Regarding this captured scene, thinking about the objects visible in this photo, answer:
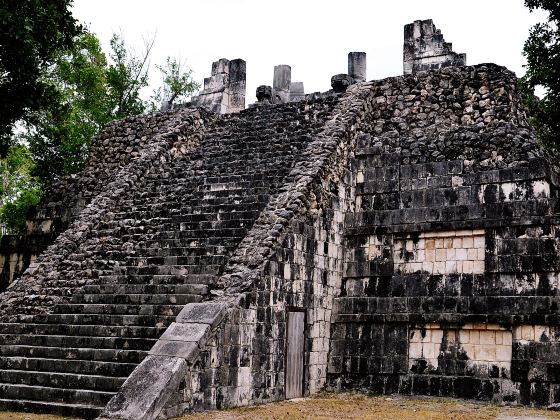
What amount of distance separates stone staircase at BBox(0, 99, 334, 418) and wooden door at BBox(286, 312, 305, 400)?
70.8 inches

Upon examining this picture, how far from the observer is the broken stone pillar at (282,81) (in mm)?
21391

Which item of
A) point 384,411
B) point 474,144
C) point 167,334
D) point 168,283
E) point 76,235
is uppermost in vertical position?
point 474,144

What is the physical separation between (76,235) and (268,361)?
18.4 feet

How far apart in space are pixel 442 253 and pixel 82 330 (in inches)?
277

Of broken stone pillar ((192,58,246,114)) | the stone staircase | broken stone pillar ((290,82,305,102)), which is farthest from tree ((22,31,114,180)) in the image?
the stone staircase

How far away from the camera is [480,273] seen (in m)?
13.0

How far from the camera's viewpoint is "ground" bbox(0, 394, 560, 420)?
33.1ft

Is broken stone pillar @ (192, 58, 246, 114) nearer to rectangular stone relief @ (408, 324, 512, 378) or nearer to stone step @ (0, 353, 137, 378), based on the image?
rectangular stone relief @ (408, 324, 512, 378)

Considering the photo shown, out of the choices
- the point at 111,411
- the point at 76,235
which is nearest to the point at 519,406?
the point at 111,411

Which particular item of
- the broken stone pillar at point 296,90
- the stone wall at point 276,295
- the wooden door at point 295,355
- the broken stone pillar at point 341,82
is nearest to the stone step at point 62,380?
the stone wall at point 276,295

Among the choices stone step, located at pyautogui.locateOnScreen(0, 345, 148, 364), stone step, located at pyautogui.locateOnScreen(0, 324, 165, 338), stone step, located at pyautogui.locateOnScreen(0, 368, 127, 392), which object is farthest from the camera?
stone step, located at pyautogui.locateOnScreen(0, 324, 165, 338)

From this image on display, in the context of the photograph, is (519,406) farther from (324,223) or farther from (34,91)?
(34,91)

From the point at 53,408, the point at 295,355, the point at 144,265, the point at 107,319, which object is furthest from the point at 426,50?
the point at 53,408

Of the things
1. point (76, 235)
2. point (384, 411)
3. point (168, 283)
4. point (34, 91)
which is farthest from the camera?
point (76, 235)
